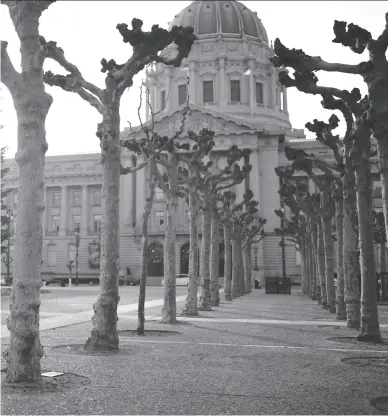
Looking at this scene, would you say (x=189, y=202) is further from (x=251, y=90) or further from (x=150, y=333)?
(x=251, y=90)

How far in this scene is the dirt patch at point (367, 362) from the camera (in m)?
9.18

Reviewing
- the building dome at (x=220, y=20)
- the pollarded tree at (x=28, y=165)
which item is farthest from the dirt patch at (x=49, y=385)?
the building dome at (x=220, y=20)

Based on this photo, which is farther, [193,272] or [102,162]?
[193,272]

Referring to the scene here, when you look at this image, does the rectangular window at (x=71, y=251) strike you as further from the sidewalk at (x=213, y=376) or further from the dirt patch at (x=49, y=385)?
the dirt patch at (x=49, y=385)

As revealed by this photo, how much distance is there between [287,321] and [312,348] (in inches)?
266

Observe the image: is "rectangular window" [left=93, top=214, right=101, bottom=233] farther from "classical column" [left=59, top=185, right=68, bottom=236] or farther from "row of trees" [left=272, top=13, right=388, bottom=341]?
"row of trees" [left=272, top=13, right=388, bottom=341]

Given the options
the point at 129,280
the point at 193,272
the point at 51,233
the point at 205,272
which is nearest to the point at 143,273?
the point at 193,272

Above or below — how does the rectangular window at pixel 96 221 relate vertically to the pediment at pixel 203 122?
below

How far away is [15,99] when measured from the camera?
7.56 metres

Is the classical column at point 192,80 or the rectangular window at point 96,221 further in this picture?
the classical column at point 192,80

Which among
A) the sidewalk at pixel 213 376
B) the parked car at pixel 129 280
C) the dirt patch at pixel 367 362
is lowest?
the dirt patch at pixel 367 362

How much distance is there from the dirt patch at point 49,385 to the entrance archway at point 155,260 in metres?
72.7

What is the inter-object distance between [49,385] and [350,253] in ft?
32.2

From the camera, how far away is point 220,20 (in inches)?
3826
